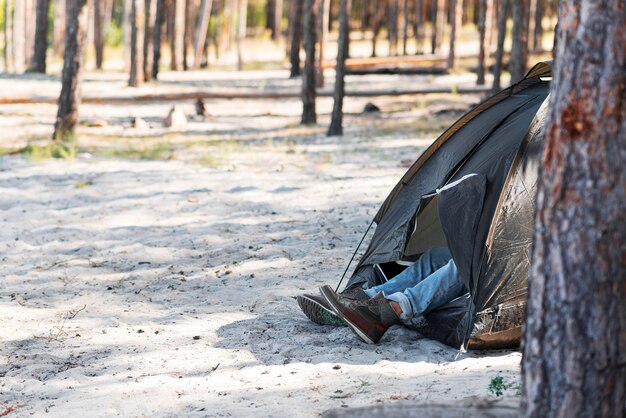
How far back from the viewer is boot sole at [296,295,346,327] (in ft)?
19.0

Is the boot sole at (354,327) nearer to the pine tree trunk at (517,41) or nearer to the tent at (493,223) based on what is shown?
the tent at (493,223)

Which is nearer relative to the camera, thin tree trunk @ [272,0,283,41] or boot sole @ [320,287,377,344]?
boot sole @ [320,287,377,344]

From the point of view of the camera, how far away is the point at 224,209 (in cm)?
935

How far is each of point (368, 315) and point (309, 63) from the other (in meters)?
9.65

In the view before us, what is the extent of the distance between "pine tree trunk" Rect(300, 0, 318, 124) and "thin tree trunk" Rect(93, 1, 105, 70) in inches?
568

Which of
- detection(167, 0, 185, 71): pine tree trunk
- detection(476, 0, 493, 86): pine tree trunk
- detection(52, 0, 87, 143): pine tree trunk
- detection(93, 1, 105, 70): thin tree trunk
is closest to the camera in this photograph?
detection(52, 0, 87, 143): pine tree trunk

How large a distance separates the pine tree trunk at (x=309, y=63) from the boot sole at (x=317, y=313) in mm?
9174

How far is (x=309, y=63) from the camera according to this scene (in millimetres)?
14680

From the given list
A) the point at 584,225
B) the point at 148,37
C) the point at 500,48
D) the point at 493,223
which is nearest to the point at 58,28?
the point at 148,37

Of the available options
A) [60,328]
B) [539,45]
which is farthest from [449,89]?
[60,328]

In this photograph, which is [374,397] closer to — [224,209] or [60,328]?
[60,328]

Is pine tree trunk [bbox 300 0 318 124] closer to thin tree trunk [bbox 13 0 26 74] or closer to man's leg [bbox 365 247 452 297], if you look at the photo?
man's leg [bbox 365 247 452 297]

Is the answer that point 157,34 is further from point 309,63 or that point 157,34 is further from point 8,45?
point 309,63

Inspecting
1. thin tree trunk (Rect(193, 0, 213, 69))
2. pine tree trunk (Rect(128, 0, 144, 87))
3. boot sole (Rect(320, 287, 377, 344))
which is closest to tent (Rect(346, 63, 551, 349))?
boot sole (Rect(320, 287, 377, 344))
